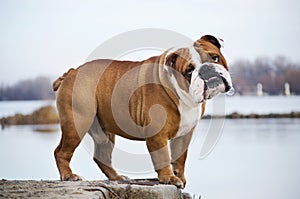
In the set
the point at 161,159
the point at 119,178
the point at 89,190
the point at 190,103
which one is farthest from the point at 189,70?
the point at 119,178

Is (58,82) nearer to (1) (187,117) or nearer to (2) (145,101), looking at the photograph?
→ (2) (145,101)

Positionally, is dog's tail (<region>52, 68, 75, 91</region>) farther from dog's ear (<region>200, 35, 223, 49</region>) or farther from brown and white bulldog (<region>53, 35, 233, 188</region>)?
dog's ear (<region>200, 35, 223, 49</region>)

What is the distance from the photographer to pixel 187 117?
300 centimetres

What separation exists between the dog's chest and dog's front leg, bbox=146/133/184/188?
12cm

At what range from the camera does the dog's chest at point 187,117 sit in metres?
2.98

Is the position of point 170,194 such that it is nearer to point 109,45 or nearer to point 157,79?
point 157,79

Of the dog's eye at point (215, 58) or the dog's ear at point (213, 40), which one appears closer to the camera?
the dog's eye at point (215, 58)

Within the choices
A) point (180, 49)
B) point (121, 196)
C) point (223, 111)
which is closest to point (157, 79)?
point (180, 49)

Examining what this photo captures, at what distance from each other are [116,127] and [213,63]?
71 cm

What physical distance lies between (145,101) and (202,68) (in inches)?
15.6

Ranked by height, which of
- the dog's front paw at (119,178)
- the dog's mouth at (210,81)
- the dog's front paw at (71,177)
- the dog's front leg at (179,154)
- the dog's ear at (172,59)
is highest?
the dog's ear at (172,59)

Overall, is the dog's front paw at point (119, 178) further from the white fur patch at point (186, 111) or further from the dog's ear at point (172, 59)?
the dog's ear at point (172, 59)

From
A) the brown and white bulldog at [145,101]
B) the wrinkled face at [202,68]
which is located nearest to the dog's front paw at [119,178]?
the brown and white bulldog at [145,101]

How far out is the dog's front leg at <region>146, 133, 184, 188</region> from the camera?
297 cm
